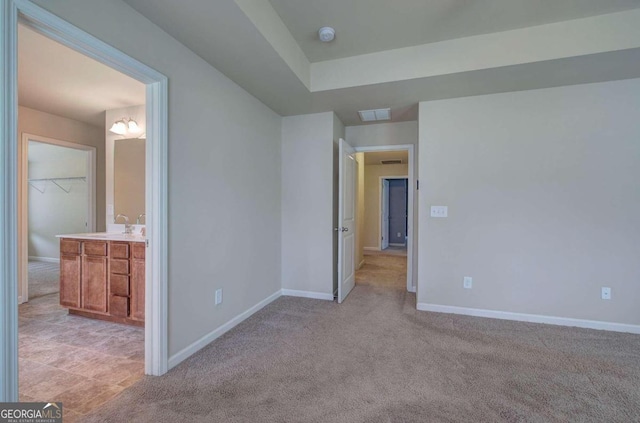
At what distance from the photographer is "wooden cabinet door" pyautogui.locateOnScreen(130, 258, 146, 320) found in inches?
106

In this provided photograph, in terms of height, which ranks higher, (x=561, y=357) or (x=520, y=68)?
(x=520, y=68)

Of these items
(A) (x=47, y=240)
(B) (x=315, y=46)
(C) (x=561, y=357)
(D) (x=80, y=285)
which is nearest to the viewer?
(C) (x=561, y=357)

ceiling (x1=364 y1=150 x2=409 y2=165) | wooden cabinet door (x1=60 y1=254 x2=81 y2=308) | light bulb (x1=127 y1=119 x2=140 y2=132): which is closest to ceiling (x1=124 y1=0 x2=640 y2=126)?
light bulb (x1=127 y1=119 x2=140 y2=132)

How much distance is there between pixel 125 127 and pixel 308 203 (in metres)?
2.51

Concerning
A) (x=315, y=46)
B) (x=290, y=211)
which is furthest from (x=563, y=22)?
(x=290, y=211)

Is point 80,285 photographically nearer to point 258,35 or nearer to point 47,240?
point 258,35

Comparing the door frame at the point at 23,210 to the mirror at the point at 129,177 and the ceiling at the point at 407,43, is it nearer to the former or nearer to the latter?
the mirror at the point at 129,177

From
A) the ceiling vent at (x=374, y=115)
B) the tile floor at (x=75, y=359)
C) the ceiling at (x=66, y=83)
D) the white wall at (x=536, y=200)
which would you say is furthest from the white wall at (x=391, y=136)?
the tile floor at (x=75, y=359)

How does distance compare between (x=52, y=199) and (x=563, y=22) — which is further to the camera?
(x=52, y=199)

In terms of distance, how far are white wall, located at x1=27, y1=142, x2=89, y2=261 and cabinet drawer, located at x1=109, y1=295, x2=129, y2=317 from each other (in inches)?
164

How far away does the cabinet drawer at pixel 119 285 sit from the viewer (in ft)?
9.04

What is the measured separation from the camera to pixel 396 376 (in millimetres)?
1946

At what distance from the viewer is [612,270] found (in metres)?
2.71

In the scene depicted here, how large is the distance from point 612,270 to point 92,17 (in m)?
4.60
